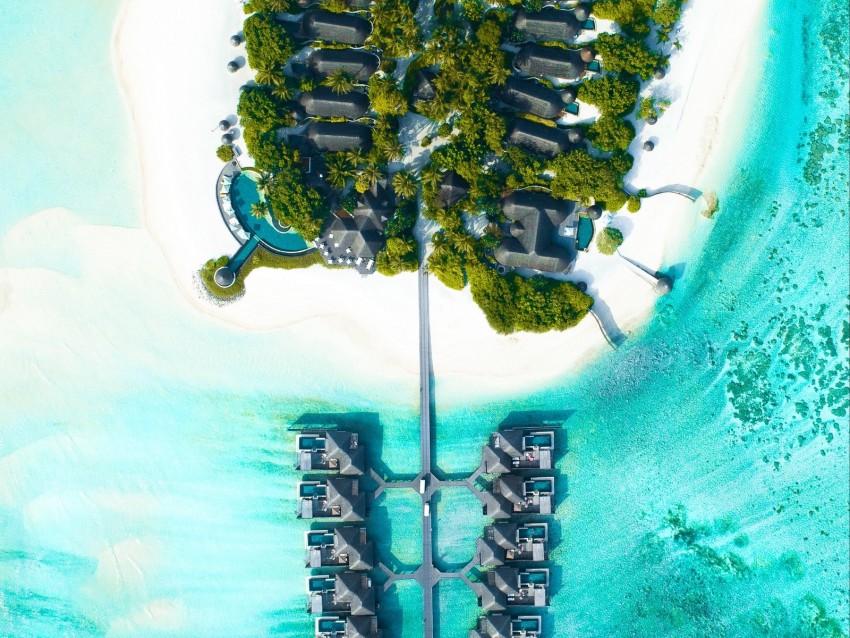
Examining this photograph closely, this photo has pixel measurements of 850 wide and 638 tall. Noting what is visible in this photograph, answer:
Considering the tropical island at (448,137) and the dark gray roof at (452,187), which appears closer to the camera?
the tropical island at (448,137)

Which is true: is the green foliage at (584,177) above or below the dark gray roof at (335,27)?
below

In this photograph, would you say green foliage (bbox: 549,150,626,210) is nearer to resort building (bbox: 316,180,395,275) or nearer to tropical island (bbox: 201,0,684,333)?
tropical island (bbox: 201,0,684,333)

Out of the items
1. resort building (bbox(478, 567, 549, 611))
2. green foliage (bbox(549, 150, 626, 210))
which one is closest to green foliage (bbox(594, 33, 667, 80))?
green foliage (bbox(549, 150, 626, 210))

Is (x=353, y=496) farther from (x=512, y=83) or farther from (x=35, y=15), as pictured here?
(x=35, y=15)

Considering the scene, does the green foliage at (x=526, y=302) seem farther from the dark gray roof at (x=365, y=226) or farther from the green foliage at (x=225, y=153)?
the green foliage at (x=225, y=153)

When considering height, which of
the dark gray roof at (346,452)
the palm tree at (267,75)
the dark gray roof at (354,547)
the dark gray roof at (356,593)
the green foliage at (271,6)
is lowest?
the dark gray roof at (356,593)

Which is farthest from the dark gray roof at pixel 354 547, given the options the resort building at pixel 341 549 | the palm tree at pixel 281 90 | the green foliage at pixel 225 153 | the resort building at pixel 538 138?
the palm tree at pixel 281 90

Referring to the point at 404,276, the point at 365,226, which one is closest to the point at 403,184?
the point at 365,226
